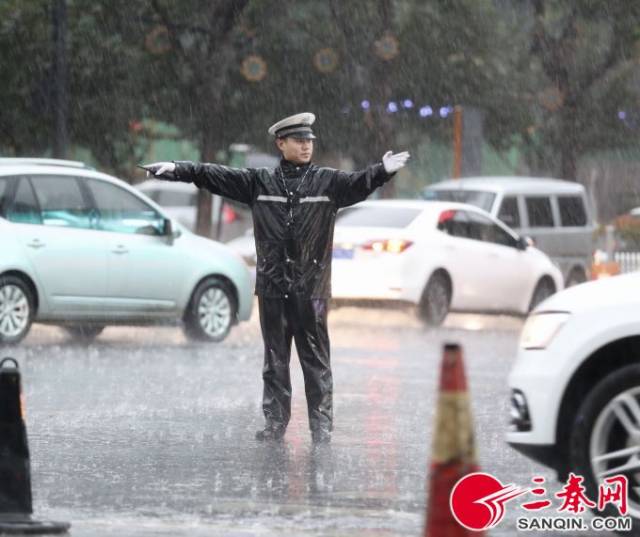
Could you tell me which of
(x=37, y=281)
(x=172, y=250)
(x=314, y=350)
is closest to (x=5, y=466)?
(x=314, y=350)

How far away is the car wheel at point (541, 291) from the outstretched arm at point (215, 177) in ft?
43.9

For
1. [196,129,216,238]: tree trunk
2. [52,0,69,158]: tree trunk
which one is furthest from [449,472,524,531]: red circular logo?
[196,129,216,238]: tree trunk

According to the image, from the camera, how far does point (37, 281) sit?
17.2m

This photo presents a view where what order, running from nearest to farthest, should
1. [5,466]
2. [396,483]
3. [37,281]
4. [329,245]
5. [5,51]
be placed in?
[5,466] < [396,483] < [329,245] < [37,281] < [5,51]

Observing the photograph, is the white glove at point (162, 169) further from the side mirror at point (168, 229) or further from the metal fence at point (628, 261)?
the metal fence at point (628, 261)

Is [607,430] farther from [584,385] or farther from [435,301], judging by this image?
[435,301]

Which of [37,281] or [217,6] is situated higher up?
[217,6]

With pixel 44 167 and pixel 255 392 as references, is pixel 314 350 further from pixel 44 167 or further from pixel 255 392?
pixel 44 167

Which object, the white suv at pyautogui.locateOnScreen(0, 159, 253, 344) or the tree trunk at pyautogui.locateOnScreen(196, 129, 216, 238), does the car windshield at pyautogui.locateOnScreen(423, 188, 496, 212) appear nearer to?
the white suv at pyautogui.locateOnScreen(0, 159, 253, 344)

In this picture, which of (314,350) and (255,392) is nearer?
(314,350)

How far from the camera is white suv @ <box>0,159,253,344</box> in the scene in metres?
17.1

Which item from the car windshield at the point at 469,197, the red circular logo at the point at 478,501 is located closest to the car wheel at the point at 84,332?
the car windshield at the point at 469,197

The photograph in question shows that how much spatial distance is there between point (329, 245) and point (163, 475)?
2.07 metres

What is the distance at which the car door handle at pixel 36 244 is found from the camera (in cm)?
1709
